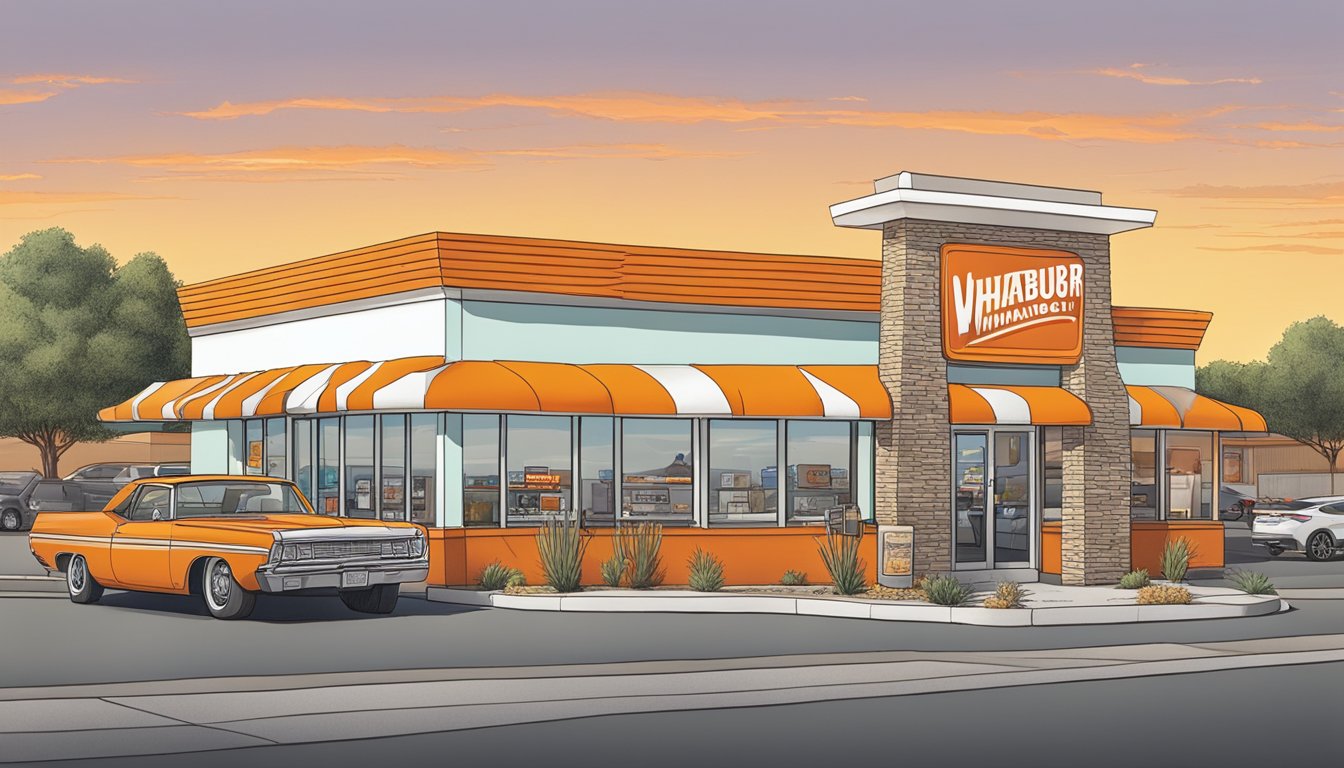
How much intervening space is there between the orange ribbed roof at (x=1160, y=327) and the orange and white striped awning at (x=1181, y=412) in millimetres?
944

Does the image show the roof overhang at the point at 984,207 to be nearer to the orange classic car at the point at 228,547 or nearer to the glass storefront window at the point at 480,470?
the glass storefront window at the point at 480,470

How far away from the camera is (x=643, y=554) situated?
2394 cm

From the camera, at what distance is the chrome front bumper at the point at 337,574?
62.0 feet

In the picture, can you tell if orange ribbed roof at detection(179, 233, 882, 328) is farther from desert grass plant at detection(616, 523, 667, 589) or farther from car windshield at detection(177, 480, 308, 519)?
car windshield at detection(177, 480, 308, 519)

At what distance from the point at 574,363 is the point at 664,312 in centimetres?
175

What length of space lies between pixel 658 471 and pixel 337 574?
23.8ft

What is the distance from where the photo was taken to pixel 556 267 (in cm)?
2519

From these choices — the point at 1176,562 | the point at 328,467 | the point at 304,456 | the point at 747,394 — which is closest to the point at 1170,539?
the point at 1176,562

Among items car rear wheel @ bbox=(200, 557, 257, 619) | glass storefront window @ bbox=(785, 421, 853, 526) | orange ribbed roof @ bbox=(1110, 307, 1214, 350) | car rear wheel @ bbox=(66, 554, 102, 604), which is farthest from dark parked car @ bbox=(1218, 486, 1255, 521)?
car rear wheel @ bbox=(200, 557, 257, 619)

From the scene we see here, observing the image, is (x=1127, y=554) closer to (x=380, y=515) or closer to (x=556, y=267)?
(x=556, y=267)

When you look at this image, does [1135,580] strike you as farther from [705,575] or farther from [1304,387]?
[1304,387]

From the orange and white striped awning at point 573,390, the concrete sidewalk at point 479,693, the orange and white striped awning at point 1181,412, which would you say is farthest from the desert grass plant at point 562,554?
the orange and white striped awning at point 1181,412

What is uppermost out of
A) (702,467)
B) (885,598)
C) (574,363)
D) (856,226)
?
(856,226)

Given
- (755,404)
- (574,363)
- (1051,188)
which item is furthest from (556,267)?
(1051,188)
